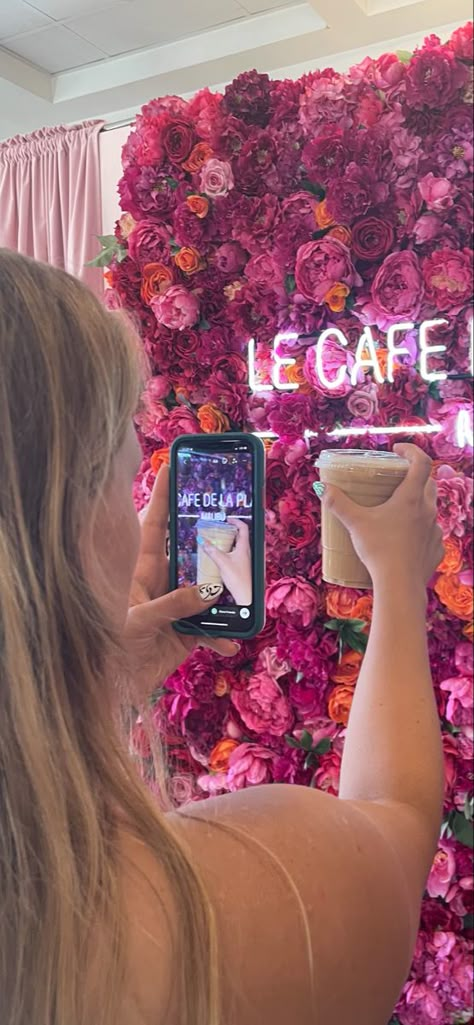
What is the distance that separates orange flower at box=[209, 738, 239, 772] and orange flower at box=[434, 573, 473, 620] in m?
0.29

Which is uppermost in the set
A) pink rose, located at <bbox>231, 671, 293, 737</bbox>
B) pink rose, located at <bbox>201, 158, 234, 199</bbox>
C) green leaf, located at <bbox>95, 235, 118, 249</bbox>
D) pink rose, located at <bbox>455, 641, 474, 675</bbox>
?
pink rose, located at <bbox>201, 158, 234, 199</bbox>

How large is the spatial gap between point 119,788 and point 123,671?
0.06m

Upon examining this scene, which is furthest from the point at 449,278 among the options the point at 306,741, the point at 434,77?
the point at 306,741

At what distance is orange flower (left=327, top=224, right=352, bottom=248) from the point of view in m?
0.73

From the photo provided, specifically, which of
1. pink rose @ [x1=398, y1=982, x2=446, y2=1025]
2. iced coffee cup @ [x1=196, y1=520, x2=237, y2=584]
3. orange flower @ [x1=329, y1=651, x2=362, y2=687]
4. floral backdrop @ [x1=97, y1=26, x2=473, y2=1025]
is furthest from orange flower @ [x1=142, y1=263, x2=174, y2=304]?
pink rose @ [x1=398, y1=982, x2=446, y2=1025]

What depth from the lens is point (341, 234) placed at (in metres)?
0.74

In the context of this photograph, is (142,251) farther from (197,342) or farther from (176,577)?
(176,577)

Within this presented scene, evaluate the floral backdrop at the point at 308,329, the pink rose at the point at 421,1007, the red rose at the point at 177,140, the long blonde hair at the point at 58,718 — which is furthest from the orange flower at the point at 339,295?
the pink rose at the point at 421,1007

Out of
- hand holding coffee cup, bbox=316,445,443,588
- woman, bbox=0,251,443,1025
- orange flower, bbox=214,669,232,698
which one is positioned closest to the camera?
woman, bbox=0,251,443,1025

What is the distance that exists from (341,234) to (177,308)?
0.19 metres

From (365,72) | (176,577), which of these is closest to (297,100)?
(365,72)

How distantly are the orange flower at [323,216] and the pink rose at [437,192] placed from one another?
9cm

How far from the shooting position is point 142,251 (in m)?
0.85

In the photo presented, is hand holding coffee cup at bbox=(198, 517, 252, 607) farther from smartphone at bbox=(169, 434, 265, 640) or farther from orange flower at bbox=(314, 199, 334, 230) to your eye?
orange flower at bbox=(314, 199, 334, 230)
